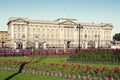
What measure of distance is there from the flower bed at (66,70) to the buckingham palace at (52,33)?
88951mm

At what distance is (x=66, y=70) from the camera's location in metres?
24.6

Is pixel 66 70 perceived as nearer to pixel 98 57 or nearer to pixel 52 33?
pixel 98 57

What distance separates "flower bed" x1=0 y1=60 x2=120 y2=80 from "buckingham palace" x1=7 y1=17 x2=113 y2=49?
3502 inches

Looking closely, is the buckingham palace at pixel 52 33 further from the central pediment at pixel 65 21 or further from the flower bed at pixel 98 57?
the flower bed at pixel 98 57

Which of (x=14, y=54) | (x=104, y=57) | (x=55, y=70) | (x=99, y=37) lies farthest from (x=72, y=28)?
(x=55, y=70)

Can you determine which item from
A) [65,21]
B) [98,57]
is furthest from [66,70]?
[65,21]

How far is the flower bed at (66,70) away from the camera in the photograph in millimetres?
21405

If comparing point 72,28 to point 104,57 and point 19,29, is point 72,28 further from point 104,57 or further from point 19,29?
point 104,57

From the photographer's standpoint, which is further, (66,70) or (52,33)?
(52,33)

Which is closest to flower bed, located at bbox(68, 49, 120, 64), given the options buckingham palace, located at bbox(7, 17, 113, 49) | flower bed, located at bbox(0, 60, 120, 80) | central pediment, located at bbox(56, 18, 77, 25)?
flower bed, located at bbox(0, 60, 120, 80)

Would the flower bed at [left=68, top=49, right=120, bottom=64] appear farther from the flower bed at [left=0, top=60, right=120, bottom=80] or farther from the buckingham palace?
the buckingham palace

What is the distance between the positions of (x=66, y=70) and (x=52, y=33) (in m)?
110

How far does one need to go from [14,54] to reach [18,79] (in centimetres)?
3116

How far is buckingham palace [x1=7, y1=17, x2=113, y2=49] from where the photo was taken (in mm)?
122494
